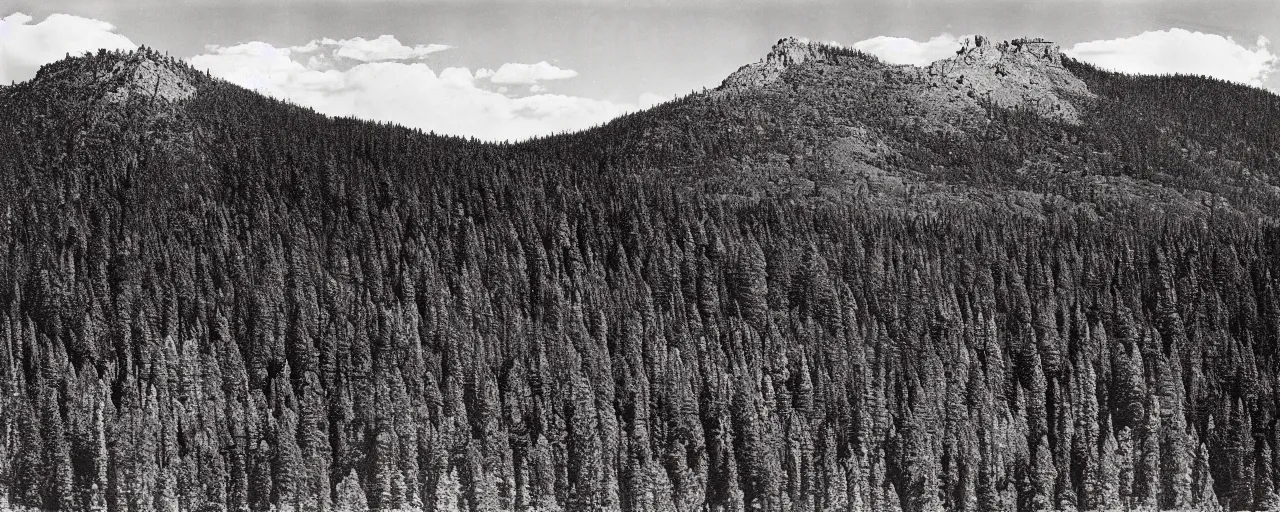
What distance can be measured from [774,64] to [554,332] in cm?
6780

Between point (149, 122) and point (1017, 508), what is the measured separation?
258 ft

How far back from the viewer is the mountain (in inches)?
3829

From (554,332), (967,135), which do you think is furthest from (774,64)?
(554,332)

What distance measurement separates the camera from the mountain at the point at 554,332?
3829 inches

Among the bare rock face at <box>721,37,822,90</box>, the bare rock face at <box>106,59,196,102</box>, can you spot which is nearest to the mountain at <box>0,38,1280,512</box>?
the bare rock face at <box>106,59,196,102</box>

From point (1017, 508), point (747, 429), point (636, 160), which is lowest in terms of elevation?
point (1017, 508)

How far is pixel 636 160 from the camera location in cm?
13188

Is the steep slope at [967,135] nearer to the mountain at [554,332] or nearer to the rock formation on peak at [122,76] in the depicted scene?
the mountain at [554,332]

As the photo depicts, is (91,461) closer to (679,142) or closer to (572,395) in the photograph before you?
(572,395)

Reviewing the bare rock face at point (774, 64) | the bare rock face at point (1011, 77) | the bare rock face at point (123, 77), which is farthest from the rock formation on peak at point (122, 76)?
the bare rock face at point (1011, 77)

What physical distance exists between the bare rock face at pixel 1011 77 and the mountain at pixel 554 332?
135 feet

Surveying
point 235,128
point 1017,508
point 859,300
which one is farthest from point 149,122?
point 1017,508

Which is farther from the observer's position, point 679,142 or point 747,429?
point 679,142

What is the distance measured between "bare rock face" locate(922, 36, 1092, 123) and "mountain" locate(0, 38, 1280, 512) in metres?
41.3
